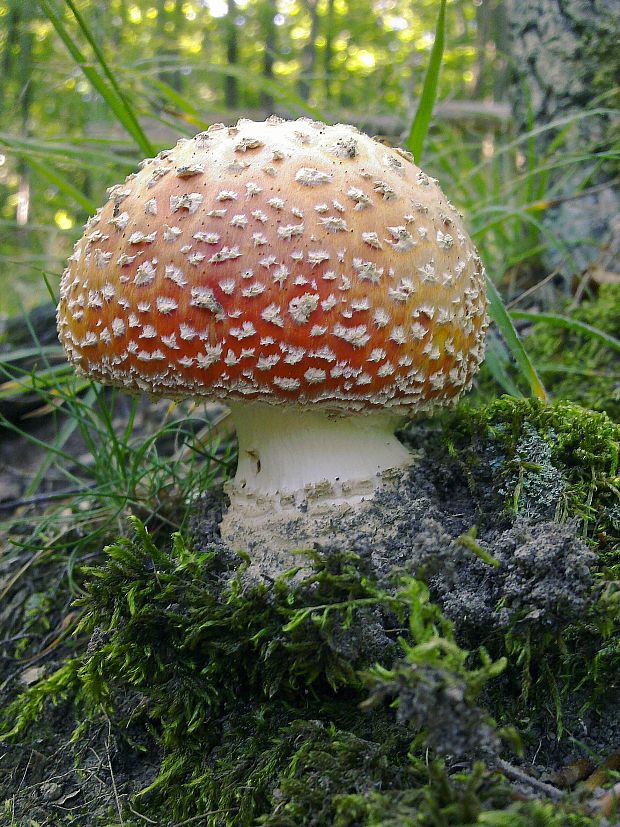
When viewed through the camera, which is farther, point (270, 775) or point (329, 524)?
point (329, 524)

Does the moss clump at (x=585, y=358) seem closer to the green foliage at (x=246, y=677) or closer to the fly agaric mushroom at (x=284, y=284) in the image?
the fly agaric mushroom at (x=284, y=284)

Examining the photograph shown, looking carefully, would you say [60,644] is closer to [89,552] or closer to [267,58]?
[89,552]

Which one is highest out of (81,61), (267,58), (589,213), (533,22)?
(267,58)

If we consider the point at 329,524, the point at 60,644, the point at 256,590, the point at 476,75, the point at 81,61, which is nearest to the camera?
the point at 256,590

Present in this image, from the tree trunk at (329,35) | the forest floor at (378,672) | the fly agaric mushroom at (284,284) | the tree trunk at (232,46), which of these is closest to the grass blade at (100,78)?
the fly agaric mushroom at (284,284)

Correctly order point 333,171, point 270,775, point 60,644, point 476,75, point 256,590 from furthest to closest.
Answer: point 476,75 → point 60,644 → point 333,171 → point 256,590 → point 270,775

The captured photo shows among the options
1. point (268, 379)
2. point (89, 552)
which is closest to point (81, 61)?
point (268, 379)

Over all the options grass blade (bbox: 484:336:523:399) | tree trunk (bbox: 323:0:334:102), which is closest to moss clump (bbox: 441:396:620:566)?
grass blade (bbox: 484:336:523:399)
